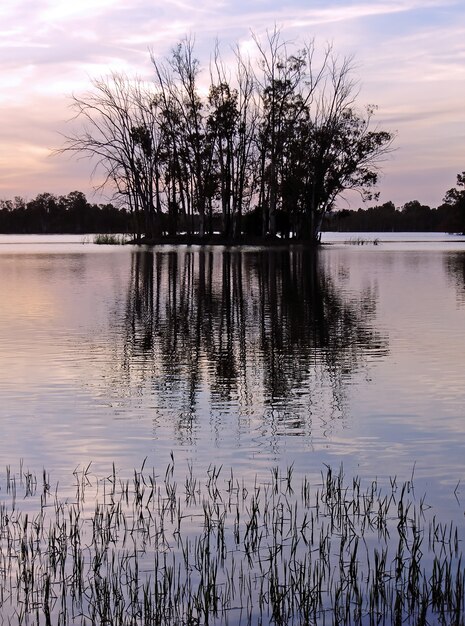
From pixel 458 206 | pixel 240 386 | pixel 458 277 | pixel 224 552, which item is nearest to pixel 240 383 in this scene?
pixel 240 386

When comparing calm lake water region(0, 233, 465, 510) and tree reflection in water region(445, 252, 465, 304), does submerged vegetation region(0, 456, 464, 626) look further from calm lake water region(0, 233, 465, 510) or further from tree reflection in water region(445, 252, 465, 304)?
tree reflection in water region(445, 252, 465, 304)

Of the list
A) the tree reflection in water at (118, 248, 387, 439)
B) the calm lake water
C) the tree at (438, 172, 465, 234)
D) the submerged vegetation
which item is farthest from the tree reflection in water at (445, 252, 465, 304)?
the tree at (438, 172, 465, 234)

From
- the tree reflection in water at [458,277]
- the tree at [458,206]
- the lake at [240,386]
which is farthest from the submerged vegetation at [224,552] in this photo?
the tree at [458,206]

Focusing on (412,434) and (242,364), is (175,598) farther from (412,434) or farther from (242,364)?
(242,364)

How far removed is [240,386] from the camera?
14242 millimetres

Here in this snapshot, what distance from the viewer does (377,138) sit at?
82.1 meters

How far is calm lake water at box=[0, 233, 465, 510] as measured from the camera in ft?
33.0

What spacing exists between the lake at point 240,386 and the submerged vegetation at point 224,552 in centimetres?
43

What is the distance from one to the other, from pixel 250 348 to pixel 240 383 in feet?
12.5

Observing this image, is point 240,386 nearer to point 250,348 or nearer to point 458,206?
point 250,348

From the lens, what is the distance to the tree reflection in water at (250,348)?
1274 cm

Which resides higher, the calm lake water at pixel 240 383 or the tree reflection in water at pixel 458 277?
the tree reflection in water at pixel 458 277

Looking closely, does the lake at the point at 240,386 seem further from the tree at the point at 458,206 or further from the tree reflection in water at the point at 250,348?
the tree at the point at 458,206

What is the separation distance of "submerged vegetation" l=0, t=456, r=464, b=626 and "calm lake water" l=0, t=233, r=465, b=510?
61cm
